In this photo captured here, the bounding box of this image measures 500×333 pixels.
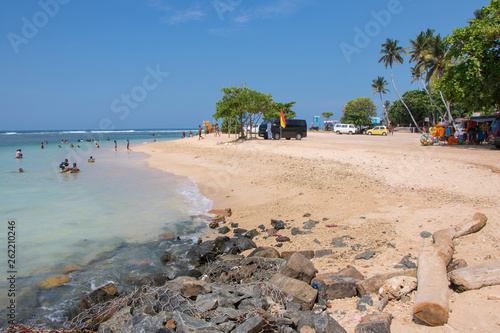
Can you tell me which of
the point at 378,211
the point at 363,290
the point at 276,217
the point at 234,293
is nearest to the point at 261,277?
the point at 234,293

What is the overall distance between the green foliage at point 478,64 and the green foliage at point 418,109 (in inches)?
1587

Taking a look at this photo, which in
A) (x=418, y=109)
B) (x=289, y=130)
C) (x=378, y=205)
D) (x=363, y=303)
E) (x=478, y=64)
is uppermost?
(x=418, y=109)

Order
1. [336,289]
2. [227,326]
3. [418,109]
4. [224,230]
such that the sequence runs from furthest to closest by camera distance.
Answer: [418,109]
[224,230]
[336,289]
[227,326]

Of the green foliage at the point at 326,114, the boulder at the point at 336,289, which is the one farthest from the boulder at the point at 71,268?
the green foliage at the point at 326,114

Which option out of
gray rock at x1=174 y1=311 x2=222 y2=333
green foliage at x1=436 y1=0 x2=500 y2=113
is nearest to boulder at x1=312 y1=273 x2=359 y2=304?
gray rock at x1=174 y1=311 x2=222 y2=333

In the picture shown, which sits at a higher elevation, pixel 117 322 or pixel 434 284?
pixel 434 284

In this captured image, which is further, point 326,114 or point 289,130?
point 326,114

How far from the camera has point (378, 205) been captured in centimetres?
895

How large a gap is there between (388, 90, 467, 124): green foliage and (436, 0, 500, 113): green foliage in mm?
40300

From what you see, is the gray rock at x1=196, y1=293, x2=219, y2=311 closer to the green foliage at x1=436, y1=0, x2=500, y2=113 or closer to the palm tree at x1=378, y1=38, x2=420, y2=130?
the green foliage at x1=436, y1=0, x2=500, y2=113

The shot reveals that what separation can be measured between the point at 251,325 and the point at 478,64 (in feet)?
61.7

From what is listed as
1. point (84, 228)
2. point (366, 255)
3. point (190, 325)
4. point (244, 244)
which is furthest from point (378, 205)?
point (84, 228)

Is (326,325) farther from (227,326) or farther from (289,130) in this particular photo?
(289,130)

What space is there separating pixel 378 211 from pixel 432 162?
20.6 ft
